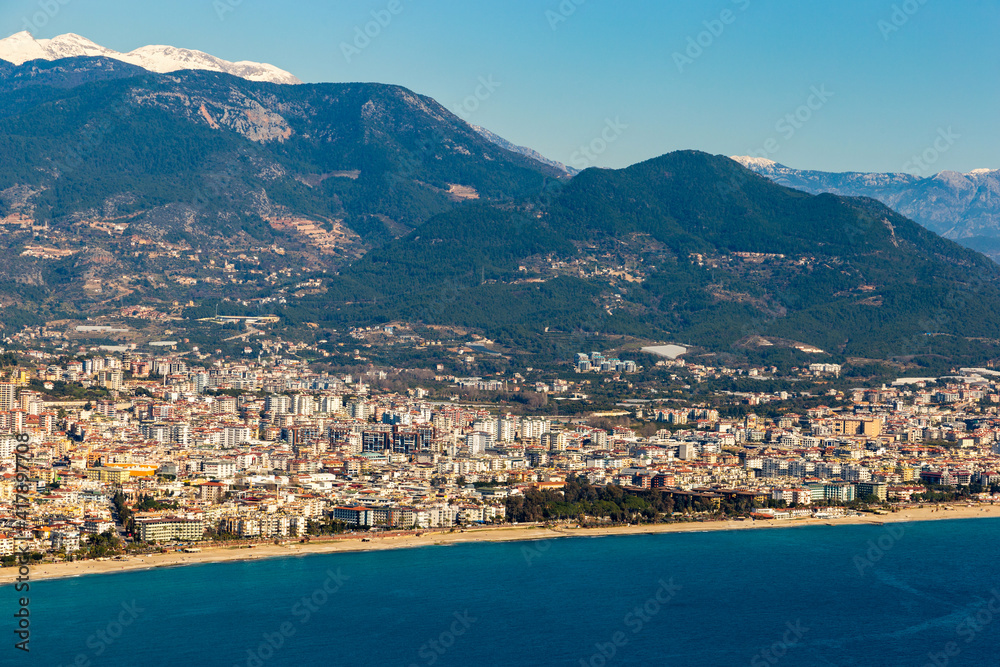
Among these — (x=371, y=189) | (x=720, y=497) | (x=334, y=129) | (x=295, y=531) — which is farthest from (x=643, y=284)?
(x=295, y=531)

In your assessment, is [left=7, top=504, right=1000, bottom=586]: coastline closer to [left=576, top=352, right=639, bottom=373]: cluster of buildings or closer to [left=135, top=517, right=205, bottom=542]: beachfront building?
[left=135, top=517, right=205, bottom=542]: beachfront building

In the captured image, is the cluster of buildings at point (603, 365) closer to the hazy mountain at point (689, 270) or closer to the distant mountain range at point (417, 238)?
the distant mountain range at point (417, 238)

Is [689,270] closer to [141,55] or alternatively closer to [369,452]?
[369,452]

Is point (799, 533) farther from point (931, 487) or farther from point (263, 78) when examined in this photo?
point (263, 78)

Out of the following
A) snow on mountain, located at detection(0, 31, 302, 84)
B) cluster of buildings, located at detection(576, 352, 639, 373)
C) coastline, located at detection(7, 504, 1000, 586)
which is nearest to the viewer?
coastline, located at detection(7, 504, 1000, 586)

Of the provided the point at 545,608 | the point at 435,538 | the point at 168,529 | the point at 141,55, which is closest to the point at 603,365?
the point at 435,538

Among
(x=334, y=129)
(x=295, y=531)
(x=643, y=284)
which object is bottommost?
(x=295, y=531)

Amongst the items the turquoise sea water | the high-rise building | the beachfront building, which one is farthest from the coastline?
the high-rise building
